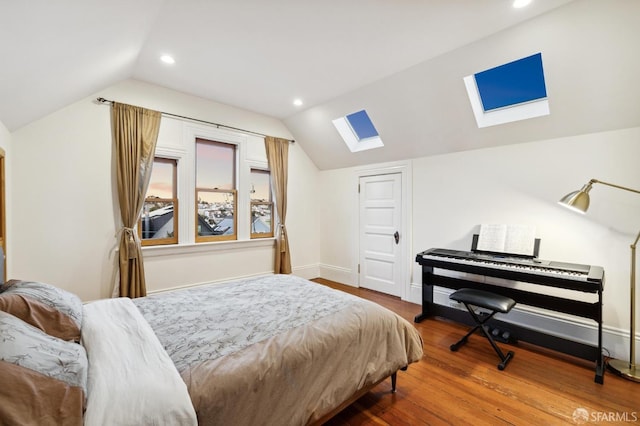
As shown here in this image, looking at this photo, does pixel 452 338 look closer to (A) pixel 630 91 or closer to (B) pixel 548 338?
(B) pixel 548 338

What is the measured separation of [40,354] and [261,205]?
12.0 feet

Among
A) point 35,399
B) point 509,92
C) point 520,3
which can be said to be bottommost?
point 35,399

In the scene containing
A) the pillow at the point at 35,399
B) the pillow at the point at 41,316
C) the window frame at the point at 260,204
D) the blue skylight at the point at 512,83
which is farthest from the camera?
the window frame at the point at 260,204

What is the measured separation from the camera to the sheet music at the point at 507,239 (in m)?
2.79

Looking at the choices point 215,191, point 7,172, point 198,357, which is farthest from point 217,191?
point 198,357

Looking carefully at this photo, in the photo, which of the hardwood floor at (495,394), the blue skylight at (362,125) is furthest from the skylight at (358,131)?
the hardwood floor at (495,394)

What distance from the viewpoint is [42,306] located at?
137 centimetres

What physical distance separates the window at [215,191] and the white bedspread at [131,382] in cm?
260

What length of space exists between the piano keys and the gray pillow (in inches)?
123

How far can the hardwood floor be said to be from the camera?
5.78 feet

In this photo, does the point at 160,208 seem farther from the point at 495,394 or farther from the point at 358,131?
the point at 495,394

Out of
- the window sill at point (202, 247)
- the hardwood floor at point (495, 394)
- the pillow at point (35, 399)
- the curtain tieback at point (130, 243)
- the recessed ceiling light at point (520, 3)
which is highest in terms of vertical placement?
the recessed ceiling light at point (520, 3)

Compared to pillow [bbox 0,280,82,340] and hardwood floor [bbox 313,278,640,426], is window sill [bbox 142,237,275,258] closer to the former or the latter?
pillow [bbox 0,280,82,340]

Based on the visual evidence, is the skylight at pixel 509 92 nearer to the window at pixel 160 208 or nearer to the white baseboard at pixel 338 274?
the white baseboard at pixel 338 274
